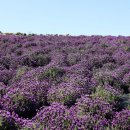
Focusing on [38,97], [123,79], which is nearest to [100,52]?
[123,79]

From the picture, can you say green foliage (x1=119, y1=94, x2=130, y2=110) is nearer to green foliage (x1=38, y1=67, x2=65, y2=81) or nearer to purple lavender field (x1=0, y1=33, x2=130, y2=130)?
purple lavender field (x1=0, y1=33, x2=130, y2=130)

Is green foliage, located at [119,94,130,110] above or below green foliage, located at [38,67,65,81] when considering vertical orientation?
below

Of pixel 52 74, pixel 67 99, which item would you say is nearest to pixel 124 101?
pixel 67 99

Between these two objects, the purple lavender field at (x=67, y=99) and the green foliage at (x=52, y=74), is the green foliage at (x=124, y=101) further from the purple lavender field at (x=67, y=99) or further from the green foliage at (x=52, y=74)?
the green foliage at (x=52, y=74)

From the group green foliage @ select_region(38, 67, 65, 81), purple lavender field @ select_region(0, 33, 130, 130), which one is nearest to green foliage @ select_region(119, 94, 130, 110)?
purple lavender field @ select_region(0, 33, 130, 130)

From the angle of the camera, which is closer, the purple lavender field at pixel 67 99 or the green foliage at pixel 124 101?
the purple lavender field at pixel 67 99

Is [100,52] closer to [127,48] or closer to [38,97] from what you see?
[127,48]

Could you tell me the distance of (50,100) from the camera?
30.7 ft

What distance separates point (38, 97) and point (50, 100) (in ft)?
1.13

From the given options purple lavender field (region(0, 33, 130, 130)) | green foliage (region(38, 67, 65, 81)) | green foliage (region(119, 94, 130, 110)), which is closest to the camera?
purple lavender field (region(0, 33, 130, 130))

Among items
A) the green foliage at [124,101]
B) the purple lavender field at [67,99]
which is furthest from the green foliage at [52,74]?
the green foliage at [124,101]

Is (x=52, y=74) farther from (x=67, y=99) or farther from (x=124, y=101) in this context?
(x=124, y=101)

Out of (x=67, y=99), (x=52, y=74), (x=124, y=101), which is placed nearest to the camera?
(x=67, y=99)

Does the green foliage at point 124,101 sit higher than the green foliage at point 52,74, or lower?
lower
